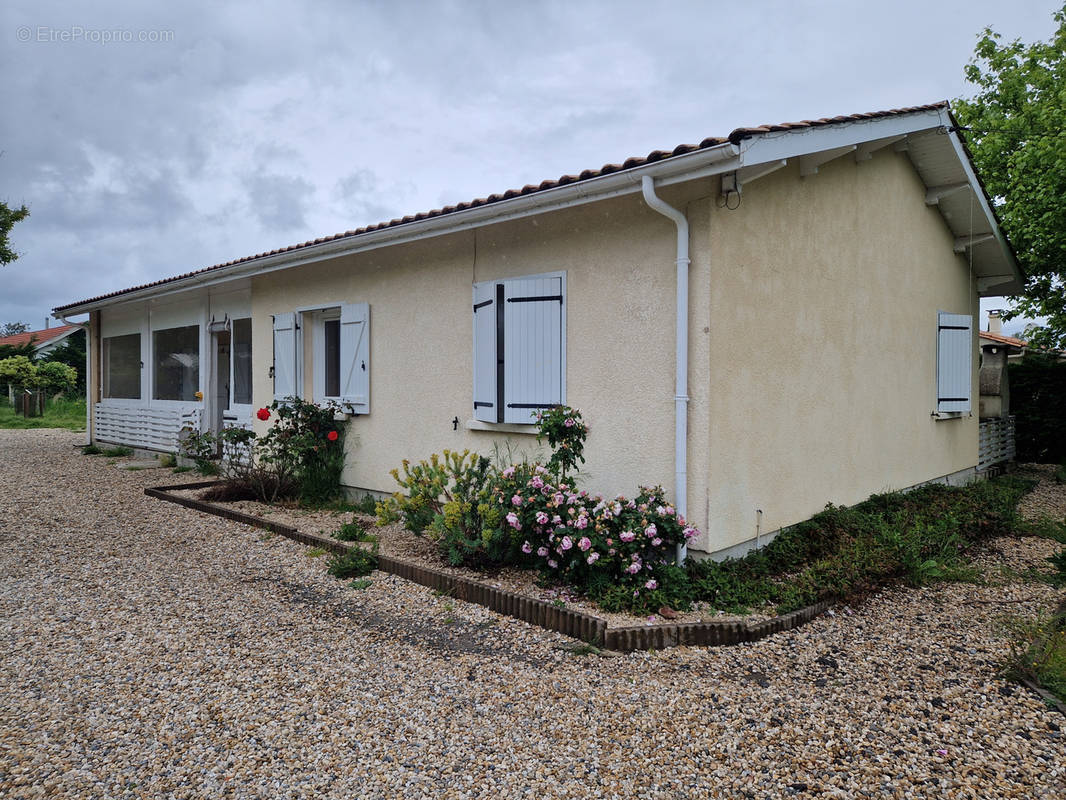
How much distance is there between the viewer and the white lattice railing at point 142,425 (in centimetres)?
1066

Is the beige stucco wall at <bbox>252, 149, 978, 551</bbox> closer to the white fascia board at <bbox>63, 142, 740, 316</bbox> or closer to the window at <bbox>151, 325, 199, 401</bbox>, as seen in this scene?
the white fascia board at <bbox>63, 142, 740, 316</bbox>

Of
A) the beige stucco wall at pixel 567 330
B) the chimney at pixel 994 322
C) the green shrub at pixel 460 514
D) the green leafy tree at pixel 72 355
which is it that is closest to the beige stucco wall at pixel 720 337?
the beige stucco wall at pixel 567 330

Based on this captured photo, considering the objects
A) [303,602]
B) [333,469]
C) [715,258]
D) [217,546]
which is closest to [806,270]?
[715,258]

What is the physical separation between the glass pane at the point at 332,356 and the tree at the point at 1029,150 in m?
9.88

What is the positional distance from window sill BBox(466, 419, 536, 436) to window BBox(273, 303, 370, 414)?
176 centimetres

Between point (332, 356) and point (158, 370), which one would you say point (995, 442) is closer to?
point (332, 356)

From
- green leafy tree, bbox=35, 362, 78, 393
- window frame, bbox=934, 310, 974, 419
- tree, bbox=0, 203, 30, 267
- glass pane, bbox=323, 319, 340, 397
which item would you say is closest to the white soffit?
window frame, bbox=934, 310, 974, 419

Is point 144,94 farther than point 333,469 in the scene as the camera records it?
Yes

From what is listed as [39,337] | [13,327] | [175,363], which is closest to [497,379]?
[175,363]

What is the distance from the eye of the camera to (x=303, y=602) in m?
4.32

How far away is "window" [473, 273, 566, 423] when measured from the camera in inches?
204

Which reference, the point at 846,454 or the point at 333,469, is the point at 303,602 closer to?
the point at 333,469

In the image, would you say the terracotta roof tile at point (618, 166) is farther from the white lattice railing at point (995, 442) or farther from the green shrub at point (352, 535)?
the white lattice railing at point (995, 442)

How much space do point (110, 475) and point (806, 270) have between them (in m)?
9.80
